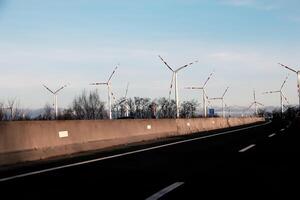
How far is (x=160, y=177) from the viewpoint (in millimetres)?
12258

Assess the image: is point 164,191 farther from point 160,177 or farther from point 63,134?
point 63,134

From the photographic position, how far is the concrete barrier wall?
1638cm

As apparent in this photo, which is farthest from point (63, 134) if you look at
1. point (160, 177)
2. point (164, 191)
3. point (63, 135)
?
point (164, 191)

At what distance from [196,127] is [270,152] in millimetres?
22772

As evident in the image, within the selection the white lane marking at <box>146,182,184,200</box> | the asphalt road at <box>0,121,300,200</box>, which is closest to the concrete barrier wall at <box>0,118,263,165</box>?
the asphalt road at <box>0,121,300,200</box>

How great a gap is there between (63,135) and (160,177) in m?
7.77

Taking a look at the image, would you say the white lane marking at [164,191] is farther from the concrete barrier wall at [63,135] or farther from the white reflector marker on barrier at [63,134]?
the white reflector marker on barrier at [63,134]

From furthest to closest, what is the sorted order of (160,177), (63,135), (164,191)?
(63,135) < (160,177) < (164,191)

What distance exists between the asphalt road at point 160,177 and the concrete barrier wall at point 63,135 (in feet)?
2.28

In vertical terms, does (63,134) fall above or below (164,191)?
above

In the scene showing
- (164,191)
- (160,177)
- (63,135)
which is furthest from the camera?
(63,135)

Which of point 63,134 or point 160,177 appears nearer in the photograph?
point 160,177

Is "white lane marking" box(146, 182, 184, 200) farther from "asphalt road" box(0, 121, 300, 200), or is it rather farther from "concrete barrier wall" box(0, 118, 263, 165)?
"concrete barrier wall" box(0, 118, 263, 165)

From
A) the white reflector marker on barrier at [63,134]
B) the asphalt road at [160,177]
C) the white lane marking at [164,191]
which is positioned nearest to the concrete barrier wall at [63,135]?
the white reflector marker on barrier at [63,134]
